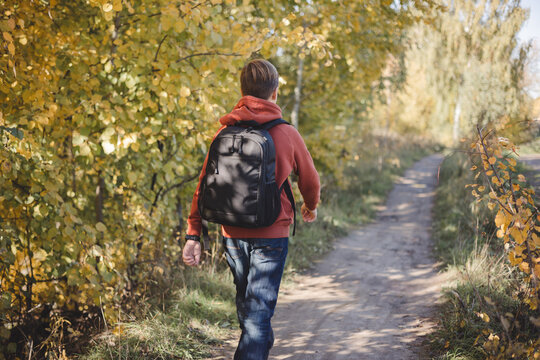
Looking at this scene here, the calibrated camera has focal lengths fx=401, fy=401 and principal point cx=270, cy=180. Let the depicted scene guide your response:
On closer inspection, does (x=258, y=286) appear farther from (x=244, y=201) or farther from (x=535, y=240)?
(x=535, y=240)

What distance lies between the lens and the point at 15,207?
3.30 meters

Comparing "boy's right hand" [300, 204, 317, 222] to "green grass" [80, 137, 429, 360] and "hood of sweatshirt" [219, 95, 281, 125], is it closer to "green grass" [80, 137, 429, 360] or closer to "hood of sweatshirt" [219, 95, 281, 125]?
"hood of sweatshirt" [219, 95, 281, 125]

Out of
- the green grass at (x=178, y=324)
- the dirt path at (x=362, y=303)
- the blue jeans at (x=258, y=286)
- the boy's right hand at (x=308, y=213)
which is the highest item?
the boy's right hand at (x=308, y=213)

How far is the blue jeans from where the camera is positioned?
220 centimetres

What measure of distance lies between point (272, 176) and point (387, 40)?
5.47 m

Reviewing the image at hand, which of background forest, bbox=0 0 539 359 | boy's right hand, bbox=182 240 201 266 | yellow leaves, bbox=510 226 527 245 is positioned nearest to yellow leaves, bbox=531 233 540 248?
yellow leaves, bbox=510 226 527 245

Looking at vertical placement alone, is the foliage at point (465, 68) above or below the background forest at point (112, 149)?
above

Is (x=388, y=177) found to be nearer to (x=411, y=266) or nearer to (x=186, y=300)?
(x=411, y=266)

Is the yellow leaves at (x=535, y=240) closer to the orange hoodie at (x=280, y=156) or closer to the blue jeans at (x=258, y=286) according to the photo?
the orange hoodie at (x=280, y=156)

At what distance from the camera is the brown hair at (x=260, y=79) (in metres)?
2.17

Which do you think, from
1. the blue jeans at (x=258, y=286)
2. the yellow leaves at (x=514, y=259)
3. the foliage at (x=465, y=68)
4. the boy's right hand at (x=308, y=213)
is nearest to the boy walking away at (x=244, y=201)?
the blue jeans at (x=258, y=286)

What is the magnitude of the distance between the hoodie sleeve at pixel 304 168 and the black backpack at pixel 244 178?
0.15 m

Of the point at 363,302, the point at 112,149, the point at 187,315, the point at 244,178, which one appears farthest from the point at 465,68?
the point at 244,178

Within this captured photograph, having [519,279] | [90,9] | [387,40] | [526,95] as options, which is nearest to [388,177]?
[526,95]
